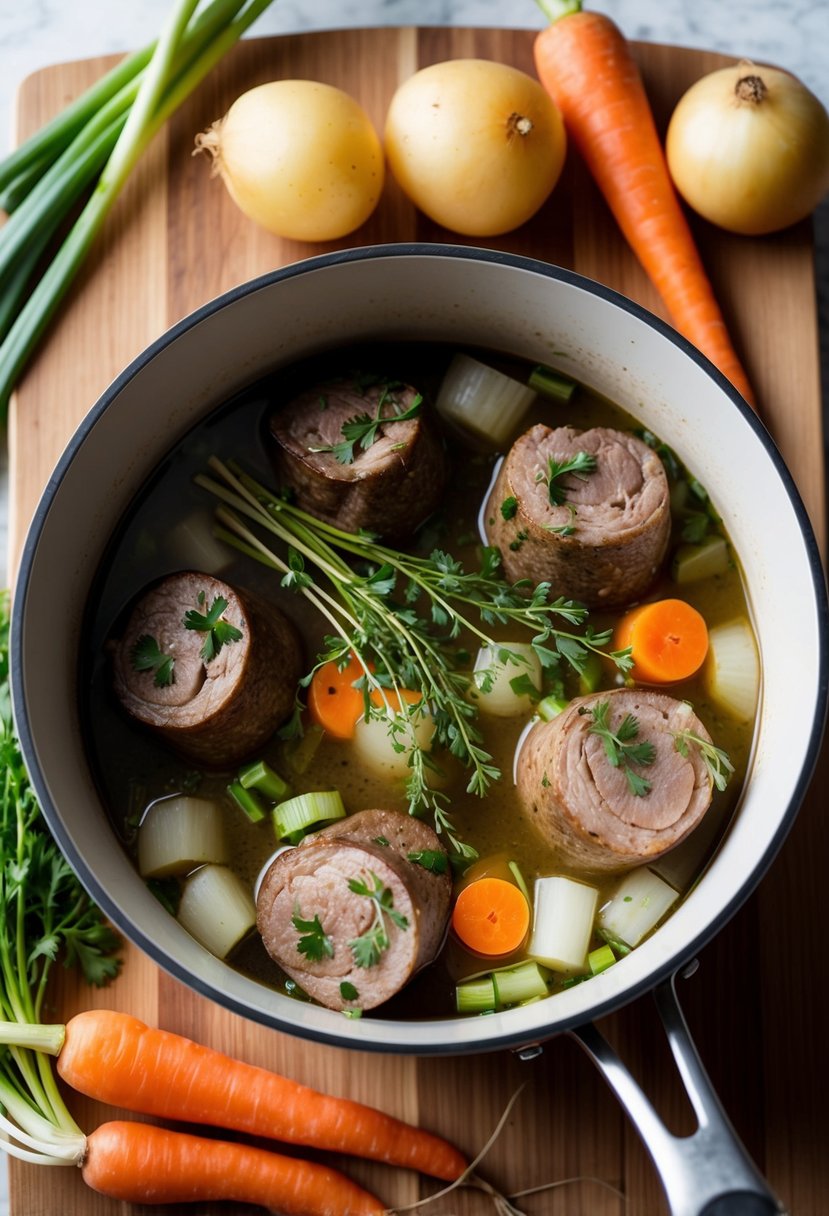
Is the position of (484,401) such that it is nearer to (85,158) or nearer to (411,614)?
(411,614)

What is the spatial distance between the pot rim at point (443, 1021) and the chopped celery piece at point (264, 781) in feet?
1.53

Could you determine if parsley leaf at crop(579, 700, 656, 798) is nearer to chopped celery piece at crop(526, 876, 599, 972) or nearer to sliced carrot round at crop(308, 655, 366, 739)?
chopped celery piece at crop(526, 876, 599, 972)

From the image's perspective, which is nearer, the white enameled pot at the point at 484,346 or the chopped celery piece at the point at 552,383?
the white enameled pot at the point at 484,346

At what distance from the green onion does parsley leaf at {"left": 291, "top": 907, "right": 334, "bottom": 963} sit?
4.23 ft

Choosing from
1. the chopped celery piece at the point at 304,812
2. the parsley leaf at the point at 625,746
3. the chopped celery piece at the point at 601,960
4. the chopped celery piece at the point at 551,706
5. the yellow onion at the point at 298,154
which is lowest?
the chopped celery piece at the point at 601,960

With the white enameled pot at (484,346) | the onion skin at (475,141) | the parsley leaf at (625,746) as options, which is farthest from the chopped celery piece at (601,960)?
the onion skin at (475,141)

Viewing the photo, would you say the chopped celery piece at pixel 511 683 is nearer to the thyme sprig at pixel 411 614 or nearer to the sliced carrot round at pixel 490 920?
the thyme sprig at pixel 411 614

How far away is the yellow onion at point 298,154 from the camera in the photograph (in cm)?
225

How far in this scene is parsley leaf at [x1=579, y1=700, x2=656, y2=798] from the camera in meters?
2.11

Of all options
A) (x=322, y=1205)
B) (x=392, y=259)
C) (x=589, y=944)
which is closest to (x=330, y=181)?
(x=392, y=259)

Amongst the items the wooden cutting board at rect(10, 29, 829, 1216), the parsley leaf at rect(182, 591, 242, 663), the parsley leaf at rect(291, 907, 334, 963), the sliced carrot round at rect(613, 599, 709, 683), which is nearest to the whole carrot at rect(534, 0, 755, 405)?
the wooden cutting board at rect(10, 29, 829, 1216)

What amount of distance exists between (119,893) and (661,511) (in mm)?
1245

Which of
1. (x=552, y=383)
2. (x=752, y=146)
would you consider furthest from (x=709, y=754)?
(x=752, y=146)

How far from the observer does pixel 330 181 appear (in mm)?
2271
